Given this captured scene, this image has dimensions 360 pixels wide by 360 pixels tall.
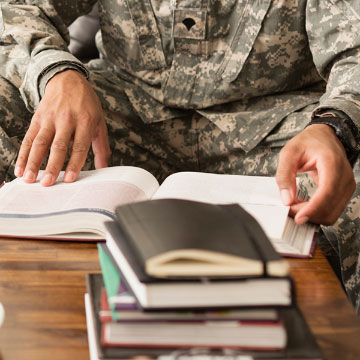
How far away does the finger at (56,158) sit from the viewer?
0.99 m

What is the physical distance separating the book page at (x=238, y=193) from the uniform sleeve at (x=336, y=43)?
0.31m

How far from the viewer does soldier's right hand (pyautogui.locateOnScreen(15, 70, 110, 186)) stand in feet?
3.40

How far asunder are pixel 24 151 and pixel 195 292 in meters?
0.68

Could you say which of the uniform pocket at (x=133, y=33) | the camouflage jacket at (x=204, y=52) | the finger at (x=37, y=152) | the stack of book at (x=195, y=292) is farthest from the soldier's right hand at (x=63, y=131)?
the stack of book at (x=195, y=292)

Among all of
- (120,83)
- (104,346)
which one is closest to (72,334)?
(104,346)

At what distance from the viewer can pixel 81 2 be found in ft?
4.99

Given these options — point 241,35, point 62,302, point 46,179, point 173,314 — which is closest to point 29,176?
point 46,179

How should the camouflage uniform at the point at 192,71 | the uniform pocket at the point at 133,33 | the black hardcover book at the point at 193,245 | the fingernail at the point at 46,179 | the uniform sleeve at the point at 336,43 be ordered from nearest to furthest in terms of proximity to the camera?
the black hardcover book at the point at 193,245, the fingernail at the point at 46,179, the uniform sleeve at the point at 336,43, the camouflage uniform at the point at 192,71, the uniform pocket at the point at 133,33

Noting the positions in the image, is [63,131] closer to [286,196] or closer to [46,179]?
[46,179]

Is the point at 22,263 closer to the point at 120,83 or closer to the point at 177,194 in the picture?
the point at 177,194

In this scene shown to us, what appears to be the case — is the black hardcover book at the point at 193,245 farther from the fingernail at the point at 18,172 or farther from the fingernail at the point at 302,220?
the fingernail at the point at 18,172

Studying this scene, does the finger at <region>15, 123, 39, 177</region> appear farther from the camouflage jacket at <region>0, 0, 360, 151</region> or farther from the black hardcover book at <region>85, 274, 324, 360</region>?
the black hardcover book at <region>85, 274, 324, 360</region>

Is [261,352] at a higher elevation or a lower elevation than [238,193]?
higher

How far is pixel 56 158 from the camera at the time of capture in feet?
3.40
